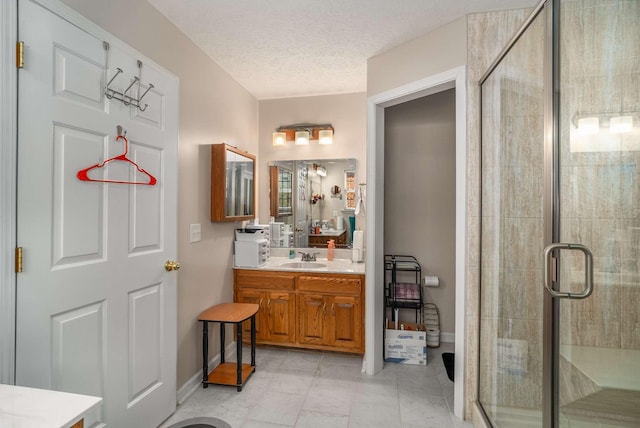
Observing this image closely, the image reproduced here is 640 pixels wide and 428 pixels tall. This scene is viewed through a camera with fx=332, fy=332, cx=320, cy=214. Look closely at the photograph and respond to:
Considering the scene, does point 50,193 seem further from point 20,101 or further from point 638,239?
point 638,239

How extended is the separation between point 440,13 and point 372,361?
2.56 m

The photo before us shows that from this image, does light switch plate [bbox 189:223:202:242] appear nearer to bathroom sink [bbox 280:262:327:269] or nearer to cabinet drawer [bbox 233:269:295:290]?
cabinet drawer [bbox 233:269:295:290]

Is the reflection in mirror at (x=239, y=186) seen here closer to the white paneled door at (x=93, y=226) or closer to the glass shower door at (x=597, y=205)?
the white paneled door at (x=93, y=226)

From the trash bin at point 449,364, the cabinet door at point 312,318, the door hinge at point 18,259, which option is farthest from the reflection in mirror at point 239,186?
the trash bin at point 449,364

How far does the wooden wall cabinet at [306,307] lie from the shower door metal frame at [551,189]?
1576 mm

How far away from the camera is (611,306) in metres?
1.43

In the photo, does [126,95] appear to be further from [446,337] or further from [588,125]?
[446,337]

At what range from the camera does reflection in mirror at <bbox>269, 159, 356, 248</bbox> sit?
11.4 feet

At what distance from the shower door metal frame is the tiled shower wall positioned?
31 mm

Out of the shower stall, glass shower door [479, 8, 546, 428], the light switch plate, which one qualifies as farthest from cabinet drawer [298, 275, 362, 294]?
the shower stall

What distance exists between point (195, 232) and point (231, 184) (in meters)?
0.59

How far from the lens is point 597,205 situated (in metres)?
1.41

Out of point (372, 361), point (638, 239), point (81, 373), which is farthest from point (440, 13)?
point (81, 373)

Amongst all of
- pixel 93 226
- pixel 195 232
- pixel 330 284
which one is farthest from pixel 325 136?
pixel 93 226
